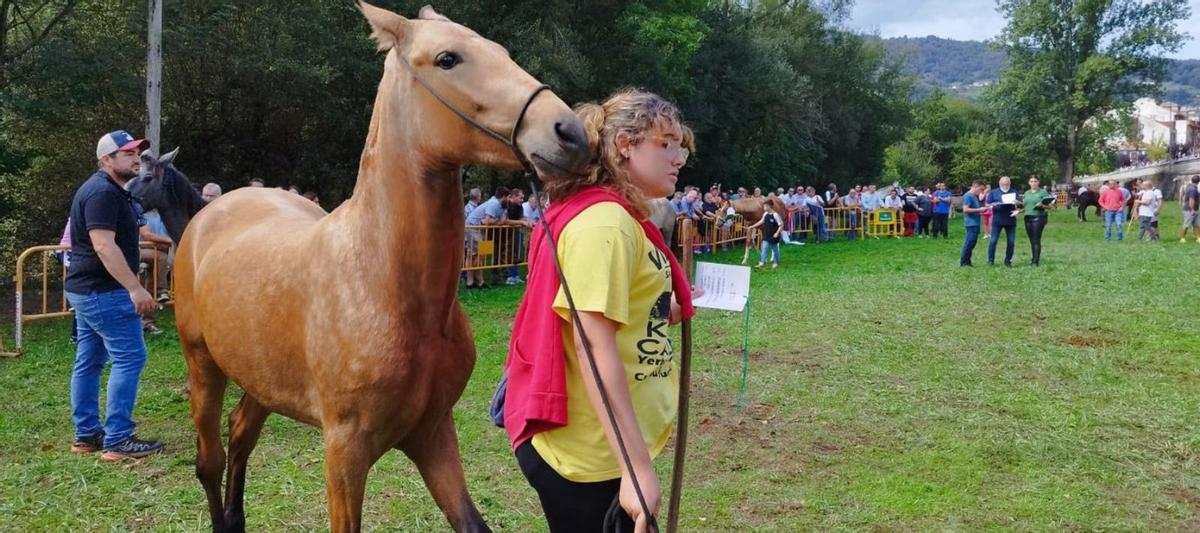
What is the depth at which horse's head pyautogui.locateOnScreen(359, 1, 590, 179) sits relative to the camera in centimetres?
215

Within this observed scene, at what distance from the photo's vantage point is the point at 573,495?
2227 mm

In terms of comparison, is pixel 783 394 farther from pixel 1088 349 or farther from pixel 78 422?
pixel 78 422

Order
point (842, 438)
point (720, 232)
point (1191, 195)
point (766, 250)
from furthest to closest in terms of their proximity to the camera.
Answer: point (1191, 195), point (720, 232), point (766, 250), point (842, 438)

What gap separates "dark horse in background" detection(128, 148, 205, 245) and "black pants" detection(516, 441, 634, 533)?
4.15 meters

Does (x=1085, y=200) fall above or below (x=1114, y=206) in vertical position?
above

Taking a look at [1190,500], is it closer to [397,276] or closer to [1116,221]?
[397,276]

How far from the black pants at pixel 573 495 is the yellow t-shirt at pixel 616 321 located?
3 centimetres

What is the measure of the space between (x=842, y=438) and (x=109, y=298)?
5.18 metres

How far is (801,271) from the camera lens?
1753cm

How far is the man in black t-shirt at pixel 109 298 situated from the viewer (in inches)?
199

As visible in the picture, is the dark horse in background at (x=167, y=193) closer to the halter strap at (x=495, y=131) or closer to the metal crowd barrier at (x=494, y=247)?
the halter strap at (x=495, y=131)

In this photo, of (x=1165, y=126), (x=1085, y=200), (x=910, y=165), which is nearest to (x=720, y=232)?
(x=1085, y=200)

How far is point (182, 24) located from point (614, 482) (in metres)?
17.0

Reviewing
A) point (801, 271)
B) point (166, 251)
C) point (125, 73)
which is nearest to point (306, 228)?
point (166, 251)
